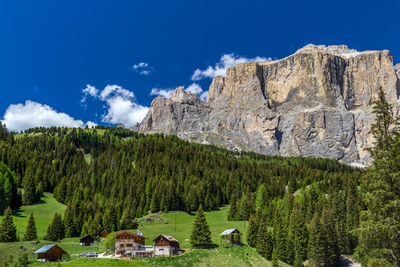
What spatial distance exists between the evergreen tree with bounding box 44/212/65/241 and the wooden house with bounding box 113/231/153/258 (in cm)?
2164

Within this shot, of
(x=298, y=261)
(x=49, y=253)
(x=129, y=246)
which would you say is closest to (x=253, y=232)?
(x=298, y=261)

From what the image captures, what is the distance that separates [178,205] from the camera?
4724 inches

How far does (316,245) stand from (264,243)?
433 inches

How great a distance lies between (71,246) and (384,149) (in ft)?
225

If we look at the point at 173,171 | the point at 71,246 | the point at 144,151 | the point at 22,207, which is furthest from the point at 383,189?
the point at 144,151

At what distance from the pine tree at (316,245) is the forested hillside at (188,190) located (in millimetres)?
216

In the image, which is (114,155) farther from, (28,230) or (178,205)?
(28,230)

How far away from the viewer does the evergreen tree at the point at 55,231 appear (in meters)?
77.2

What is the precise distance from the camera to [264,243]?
7012 cm

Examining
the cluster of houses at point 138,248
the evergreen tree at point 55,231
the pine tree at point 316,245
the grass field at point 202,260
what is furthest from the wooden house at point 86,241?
the pine tree at point 316,245

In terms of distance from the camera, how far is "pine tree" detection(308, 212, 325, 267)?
67438mm

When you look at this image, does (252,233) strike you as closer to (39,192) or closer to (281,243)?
(281,243)

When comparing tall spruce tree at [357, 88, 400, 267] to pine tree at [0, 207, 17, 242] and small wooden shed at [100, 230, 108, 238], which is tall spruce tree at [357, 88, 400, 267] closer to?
pine tree at [0, 207, 17, 242]

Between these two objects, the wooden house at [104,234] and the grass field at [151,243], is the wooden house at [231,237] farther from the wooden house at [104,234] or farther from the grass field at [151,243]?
the wooden house at [104,234]
